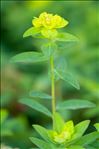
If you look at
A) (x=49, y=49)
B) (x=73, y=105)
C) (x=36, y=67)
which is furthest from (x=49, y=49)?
(x=36, y=67)

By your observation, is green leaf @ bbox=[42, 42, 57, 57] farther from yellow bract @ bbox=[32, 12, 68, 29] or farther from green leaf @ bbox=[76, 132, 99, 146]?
green leaf @ bbox=[76, 132, 99, 146]

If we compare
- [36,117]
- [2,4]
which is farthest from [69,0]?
[36,117]

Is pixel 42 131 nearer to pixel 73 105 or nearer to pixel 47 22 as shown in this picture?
pixel 73 105

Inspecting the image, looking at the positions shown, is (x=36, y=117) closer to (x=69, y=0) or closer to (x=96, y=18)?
(x=96, y=18)

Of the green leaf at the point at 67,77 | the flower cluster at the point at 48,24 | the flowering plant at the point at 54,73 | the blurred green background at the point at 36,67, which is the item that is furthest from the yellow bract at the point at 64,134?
the blurred green background at the point at 36,67

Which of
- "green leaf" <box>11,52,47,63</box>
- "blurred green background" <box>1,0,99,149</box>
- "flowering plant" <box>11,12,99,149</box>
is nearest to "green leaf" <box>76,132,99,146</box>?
"flowering plant" <box>11,12,99,149</box>
